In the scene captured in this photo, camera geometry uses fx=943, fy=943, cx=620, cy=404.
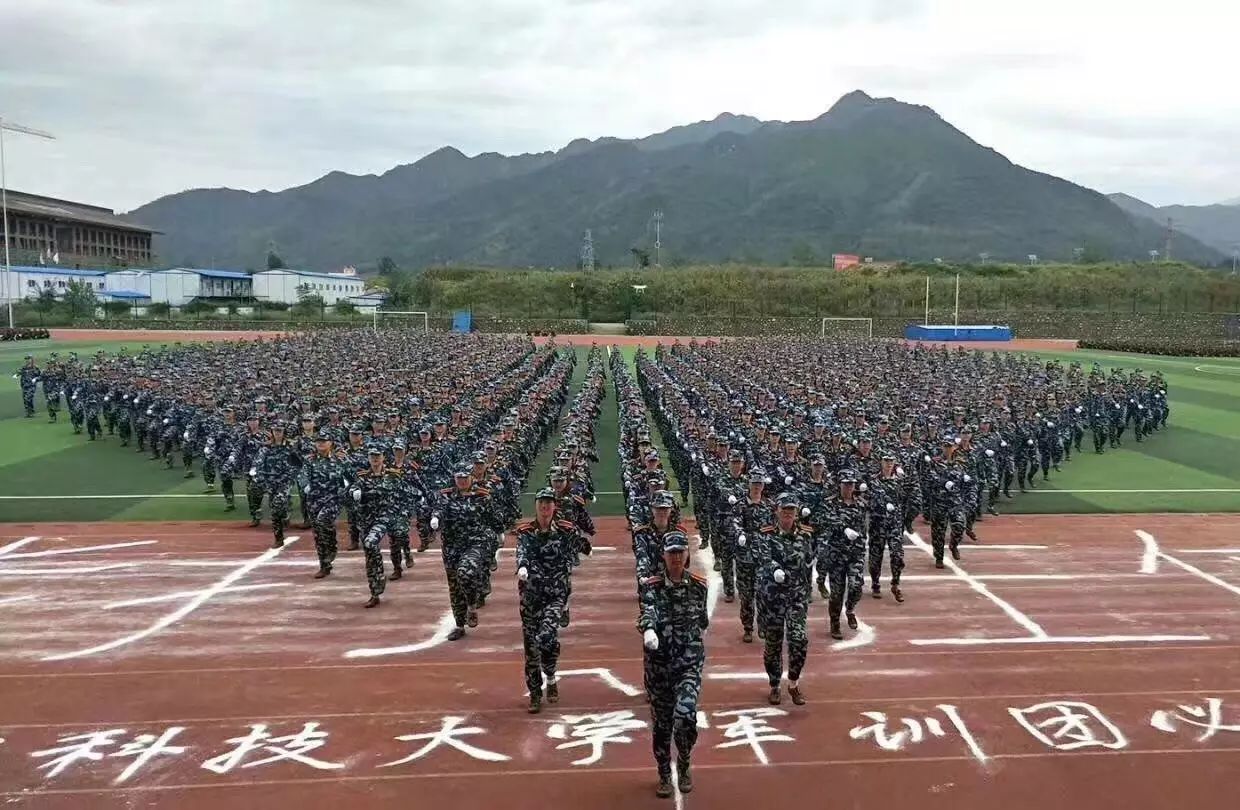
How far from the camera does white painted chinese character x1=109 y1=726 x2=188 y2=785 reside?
752cm

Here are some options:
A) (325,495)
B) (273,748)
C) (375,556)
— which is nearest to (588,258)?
(325,495)

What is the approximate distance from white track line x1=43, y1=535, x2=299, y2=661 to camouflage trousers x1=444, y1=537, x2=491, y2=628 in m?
3.42

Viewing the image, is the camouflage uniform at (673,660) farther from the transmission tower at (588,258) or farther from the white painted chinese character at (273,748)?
the transmission tower at (588,258)

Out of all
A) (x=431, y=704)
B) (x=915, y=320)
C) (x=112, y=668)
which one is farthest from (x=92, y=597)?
(x=915, y=320)

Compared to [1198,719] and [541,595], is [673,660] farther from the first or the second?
[1198,719]

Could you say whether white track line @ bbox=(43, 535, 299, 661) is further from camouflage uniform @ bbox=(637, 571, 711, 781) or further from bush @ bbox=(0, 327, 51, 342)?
bush @ bbox=(0, 327, 51, 342)

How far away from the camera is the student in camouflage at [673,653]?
679cm

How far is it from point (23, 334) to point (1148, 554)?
2622 inches

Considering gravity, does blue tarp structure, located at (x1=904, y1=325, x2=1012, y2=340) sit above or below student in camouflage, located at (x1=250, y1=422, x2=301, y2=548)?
above

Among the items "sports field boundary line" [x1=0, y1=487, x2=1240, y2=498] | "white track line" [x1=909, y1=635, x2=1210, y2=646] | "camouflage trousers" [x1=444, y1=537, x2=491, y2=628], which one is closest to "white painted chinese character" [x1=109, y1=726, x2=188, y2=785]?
"camouflage trousers" [x1=444, y1=537, x2=491, y2=628]

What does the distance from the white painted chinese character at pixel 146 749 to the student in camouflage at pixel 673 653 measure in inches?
157

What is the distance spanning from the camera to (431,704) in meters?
8.66

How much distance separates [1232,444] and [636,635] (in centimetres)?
2184

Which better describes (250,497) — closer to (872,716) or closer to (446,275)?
(872,716)
